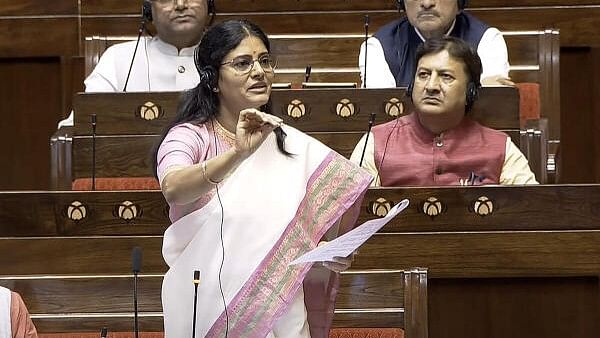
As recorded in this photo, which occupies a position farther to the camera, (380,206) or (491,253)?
(380,206)

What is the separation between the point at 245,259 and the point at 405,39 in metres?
1.59

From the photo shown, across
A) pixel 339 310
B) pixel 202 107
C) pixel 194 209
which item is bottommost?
pixel 339 310

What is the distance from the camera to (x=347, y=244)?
7.03 ft

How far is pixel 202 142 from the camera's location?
7.68ft

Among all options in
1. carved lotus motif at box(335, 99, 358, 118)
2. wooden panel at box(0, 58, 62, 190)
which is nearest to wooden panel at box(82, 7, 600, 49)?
wooden panel at box(0, 58, 62, 190)

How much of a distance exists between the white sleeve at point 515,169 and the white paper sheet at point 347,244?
3.75 ft

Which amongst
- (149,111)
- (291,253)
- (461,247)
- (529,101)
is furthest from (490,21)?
(291,253)

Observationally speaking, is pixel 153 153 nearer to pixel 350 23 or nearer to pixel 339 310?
pixel 339 310

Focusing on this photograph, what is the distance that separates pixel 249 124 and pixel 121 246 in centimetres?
82

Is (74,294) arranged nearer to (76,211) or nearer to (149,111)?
(76,211)

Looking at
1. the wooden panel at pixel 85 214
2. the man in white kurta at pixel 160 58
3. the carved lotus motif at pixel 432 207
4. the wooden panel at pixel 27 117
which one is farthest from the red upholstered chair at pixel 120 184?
the wooden panel at pixel 27 117

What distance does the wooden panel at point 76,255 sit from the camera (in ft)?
9.55

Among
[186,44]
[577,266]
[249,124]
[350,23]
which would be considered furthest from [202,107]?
[350,23]

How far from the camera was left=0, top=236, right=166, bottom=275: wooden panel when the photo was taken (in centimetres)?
291
